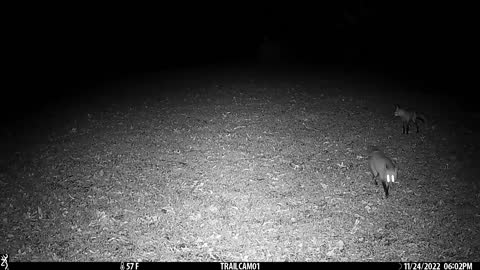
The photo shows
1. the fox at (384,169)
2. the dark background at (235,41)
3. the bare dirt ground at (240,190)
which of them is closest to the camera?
the bare dirt ground at (240,190)

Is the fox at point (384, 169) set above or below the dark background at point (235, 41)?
below

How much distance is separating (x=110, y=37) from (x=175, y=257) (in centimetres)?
3060

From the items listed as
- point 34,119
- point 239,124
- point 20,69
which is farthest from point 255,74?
point 20,69

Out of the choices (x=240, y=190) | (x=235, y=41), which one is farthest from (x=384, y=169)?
(x=235, y=41)

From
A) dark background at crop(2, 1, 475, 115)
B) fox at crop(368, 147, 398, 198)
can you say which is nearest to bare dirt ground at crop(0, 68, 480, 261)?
fox at crop(368, 147, 398, 198)

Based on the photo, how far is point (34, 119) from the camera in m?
11.1

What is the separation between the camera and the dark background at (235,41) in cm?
1989

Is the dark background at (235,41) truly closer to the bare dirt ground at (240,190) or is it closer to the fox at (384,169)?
the bare dirt ground at (240,190)

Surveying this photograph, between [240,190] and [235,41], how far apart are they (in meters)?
29.0

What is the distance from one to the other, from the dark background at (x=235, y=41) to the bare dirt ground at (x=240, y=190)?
7.14 m

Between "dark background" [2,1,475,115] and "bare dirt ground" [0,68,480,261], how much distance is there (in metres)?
7.14

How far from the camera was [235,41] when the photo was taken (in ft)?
110

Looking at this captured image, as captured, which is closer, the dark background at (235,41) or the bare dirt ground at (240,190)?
the bare dirt ground at (240,190)

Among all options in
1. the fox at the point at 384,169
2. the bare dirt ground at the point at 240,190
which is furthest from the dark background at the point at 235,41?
the fox at the point at 384,169
